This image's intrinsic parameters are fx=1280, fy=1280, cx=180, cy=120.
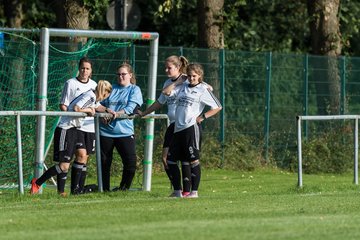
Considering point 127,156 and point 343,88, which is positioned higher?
point 343,88

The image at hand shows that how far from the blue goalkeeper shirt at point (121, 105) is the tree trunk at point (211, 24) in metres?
9.40

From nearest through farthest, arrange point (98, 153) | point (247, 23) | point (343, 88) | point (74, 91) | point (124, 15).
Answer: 1. point (74, 91)
2. point (98, 153)
3. point (124, 15)
4. point (343, 88)
5. point (247, 23)

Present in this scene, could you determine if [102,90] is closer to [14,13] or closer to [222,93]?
[222,93]

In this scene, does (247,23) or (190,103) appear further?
(247,23)

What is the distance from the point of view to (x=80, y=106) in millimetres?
16766

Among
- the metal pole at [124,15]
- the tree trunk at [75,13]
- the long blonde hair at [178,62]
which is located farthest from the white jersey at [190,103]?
the metal pole at [124,15]

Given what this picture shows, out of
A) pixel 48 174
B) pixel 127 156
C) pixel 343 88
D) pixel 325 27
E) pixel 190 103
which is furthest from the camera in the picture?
pixel 325 27

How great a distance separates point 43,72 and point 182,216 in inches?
193

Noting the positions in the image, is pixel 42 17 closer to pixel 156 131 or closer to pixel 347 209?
pixel 156 131

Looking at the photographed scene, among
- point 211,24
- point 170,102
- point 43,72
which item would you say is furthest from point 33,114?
point 211,24

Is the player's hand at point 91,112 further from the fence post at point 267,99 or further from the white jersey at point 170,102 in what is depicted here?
the fence post at point 267,99

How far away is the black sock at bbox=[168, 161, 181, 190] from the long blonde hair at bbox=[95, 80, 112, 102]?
1438mm

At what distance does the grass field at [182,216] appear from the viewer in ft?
37.7

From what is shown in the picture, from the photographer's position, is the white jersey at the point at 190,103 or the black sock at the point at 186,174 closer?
the white jersey at the point at 190,103
